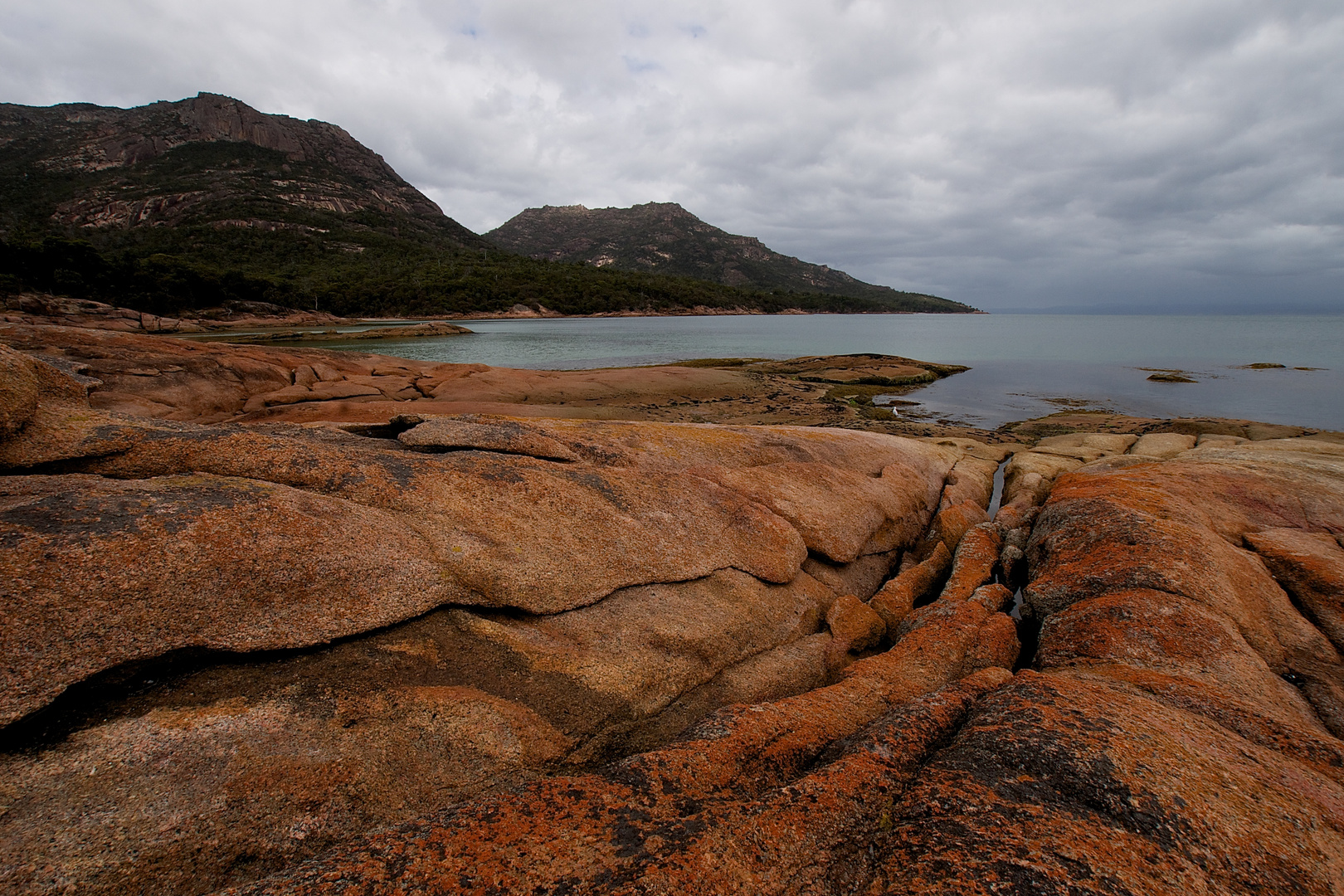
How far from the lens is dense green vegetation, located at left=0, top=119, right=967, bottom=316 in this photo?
64.2 meters

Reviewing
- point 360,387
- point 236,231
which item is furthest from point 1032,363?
point 236,231

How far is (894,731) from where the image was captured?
4.10m

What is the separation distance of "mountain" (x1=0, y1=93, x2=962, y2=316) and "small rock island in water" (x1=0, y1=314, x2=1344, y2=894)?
75628 mm

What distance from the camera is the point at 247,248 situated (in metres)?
106

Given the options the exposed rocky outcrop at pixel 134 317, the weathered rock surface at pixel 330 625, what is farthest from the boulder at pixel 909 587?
the exposed rocky outcrop at pixel 134 317

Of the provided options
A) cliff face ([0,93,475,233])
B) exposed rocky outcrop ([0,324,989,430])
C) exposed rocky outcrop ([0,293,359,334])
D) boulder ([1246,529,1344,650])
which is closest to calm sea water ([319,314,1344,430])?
exposed rocky outcrop ([0,324,989,430])

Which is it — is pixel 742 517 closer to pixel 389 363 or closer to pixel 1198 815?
pixel 1198 815

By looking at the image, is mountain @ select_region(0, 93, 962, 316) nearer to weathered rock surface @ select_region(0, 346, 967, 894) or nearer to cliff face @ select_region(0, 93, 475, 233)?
cliff face @ select_region(0, 93, 475, 233)

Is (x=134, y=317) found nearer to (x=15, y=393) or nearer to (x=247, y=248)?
(x=247, y=248)

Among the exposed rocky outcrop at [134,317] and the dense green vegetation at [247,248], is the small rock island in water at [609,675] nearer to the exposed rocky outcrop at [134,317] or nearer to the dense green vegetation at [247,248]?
the exposed rocky outcrop at [134,317]

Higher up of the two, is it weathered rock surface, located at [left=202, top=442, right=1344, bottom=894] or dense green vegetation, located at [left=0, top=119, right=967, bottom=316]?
dense green vegetation, located at [left=0, top=119, right=967, bottom=316]

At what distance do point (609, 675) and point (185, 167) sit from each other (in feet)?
634

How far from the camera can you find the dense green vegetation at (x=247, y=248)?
64188mm

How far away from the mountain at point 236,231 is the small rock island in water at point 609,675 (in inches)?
2977
